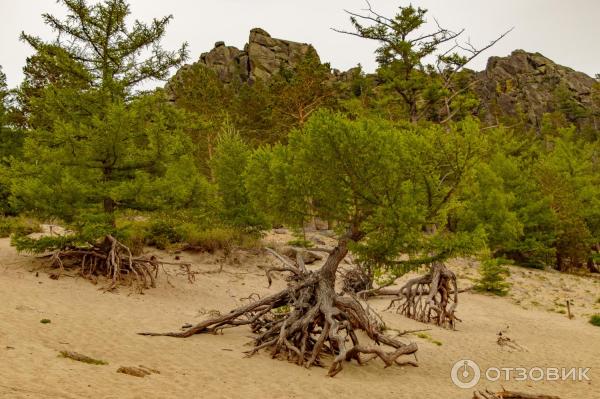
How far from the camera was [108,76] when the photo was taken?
16766 mm

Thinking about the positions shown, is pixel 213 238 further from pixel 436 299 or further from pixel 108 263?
pixel 436 299

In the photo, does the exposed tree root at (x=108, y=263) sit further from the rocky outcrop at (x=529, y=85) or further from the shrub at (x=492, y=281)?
the rocky outcrop at (x=529, y=85)

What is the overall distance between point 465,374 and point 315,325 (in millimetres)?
4012

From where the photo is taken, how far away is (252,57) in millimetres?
80062

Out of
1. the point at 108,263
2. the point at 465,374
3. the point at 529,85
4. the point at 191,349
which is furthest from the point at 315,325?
the point at 529,85

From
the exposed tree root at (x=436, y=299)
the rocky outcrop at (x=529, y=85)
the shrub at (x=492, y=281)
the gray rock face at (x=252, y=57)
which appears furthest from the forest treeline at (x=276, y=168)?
the rocky outcrop at (x=529, y=85)

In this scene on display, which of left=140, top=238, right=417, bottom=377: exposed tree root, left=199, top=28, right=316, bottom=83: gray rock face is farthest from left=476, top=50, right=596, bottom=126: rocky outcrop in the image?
left=140, top=238, right=417, bottom=377: exposed tree root

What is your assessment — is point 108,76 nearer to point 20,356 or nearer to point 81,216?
point 81,216

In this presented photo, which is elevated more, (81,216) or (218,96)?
(218,96)

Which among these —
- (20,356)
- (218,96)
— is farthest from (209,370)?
(218,96)

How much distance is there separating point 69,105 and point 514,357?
689 inches

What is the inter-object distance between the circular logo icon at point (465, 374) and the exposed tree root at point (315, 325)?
1.15 meters

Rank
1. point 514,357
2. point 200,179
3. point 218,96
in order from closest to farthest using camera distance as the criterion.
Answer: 1. point 514,357
2. point 200,179
3. point 218,96

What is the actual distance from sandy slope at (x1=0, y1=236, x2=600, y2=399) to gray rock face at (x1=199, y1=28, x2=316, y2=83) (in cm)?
6199
